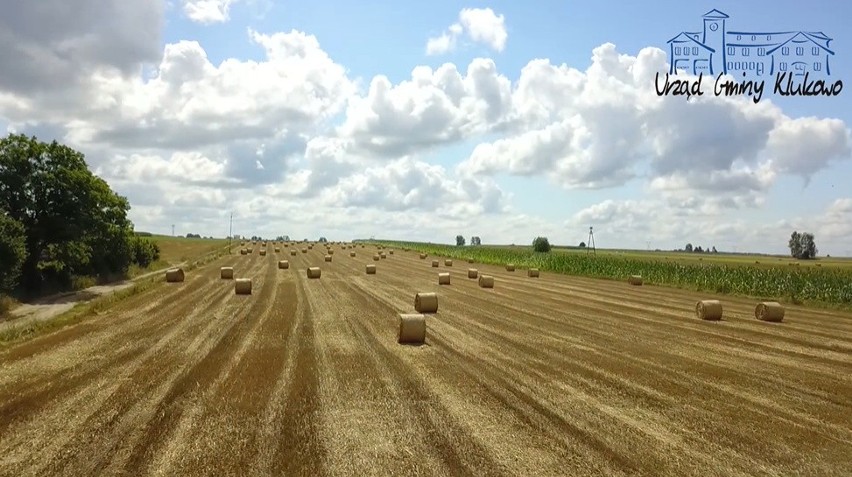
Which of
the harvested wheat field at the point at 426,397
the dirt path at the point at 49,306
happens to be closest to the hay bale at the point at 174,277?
the dirt path at the point at 49,306

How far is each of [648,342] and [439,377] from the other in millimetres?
8049

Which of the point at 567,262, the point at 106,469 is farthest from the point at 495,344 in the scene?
the point at 567,262

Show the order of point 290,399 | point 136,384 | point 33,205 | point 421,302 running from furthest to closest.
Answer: point 33,205, point 421,302, point 136,384, point 290,399

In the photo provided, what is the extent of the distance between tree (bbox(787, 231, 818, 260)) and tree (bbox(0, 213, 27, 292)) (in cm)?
18228

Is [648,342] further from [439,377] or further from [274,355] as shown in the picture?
[274,355]

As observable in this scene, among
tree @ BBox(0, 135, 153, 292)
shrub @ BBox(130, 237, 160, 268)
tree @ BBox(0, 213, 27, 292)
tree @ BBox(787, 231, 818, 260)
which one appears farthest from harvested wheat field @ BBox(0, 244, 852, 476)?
tree @ BBox(787, 231, 818, 260)

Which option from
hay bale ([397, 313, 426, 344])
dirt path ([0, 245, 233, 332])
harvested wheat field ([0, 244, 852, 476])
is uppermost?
hay bale ([397, 313, 426, 344])

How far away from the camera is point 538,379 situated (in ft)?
42.4

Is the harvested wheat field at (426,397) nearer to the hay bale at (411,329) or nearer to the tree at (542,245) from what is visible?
the hay bale at (411,329)

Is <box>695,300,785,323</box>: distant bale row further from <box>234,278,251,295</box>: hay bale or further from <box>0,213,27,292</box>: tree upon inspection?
<box>0,213,27,292</box>: tree

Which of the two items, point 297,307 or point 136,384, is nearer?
point 136,384

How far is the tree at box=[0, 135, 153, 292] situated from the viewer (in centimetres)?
3638

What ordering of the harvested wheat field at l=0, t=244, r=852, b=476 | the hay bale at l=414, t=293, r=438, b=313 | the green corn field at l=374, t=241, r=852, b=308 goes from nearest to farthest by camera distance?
the harvested wheat field at l=0, t=244, r=852, b=476
the hay bale at l=414, t=293, r=438, b=313
the green corn field at l=374, t=241, r=852, b=308

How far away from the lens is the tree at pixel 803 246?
16406cm
